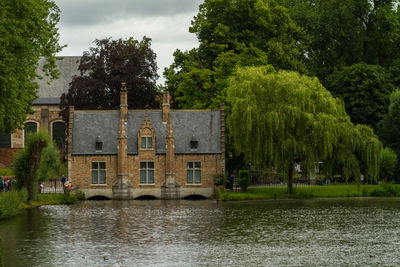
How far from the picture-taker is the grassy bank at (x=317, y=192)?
48.0 meters

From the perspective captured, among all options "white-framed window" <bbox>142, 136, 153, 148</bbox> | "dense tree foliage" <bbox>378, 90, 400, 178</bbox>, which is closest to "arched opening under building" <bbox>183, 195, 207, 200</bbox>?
"white-framed window" <bbox>142, 136, 153, 148</bbox>

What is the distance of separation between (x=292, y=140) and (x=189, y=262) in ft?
80.0

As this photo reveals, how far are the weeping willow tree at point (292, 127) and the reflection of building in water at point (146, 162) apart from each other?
438 cm

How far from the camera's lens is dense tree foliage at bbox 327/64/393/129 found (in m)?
60.2

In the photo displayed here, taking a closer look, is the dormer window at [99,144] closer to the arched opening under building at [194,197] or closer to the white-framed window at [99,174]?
the white-framed window at [99,174]

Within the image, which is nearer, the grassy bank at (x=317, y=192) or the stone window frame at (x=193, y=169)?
the grassy bank at (x=317, y=192)

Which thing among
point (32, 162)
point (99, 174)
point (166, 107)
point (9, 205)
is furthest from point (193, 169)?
point (9, 205)

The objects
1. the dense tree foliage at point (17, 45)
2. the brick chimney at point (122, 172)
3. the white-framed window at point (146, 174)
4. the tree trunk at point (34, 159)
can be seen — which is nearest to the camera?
the dense tree foliage at point (17, 45)

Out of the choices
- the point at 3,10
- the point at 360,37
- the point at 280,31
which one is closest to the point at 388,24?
the point at 360,37

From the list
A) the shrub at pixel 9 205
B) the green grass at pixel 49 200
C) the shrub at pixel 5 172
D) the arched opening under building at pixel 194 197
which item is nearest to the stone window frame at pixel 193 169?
the arched opening under building at pixel 194 197

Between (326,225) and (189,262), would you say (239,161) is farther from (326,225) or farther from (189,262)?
(189,262)

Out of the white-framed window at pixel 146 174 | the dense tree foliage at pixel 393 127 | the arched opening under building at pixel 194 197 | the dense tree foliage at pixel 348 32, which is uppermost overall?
the dense tree foliage at pixel 348 32

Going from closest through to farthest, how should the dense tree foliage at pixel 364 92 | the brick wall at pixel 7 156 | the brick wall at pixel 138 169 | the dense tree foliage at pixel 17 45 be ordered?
the dense tree foliage at pixel 17 45 → the brick wall at pixel 138 169 → the dense tree foliage at pixel 364 92 → the brick wall at pixel 7 156

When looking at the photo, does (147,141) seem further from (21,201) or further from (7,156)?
(7,156)
